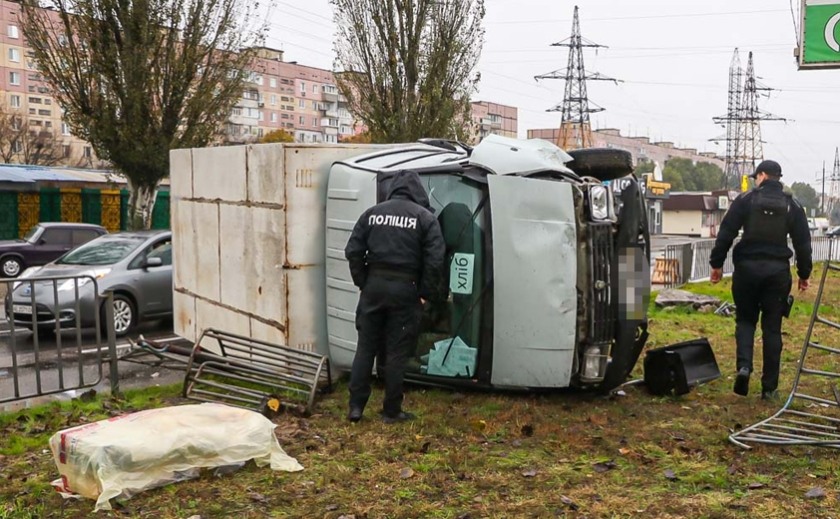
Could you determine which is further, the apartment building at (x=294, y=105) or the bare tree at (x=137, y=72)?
the apartment building at (x=294, y=105)

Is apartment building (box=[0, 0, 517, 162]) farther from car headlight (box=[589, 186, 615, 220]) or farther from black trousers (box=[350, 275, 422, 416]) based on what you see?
car headlight (box=[589, 186, 615, 220])

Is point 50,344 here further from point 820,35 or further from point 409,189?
point 820,35

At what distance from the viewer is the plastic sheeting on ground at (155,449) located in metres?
4.32

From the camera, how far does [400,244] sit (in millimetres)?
5688

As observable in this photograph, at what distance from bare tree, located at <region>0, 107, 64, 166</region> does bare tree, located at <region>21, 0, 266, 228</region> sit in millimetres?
26781

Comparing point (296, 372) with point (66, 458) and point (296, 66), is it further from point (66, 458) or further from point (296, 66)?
point (296, 66)

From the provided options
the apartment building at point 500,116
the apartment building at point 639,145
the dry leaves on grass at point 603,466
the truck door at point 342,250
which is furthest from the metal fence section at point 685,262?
the apartment building at point 500,116

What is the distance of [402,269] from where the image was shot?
5723 mm

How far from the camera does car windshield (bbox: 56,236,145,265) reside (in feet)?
37.3

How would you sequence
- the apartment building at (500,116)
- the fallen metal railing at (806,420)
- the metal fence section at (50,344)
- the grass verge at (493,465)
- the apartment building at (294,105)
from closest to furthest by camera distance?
the grass verge at (493,465) < the fallen metal railing at (806,420) < the metal fence section at (50,344) < the apartment building at (294,105) < the apartment building at (500,116)

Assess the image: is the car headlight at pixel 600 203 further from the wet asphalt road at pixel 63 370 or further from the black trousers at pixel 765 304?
the wet asphalt road at pixel 63 370

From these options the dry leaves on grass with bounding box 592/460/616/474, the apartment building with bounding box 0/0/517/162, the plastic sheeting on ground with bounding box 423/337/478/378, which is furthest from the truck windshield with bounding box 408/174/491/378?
the apartment building with bounding box 0/0/517/162

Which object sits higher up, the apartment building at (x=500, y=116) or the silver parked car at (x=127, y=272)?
the apartment building at (x=500, y=116)

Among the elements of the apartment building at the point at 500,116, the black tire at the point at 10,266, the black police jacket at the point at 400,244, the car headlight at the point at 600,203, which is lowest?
the black tire at the point at 10,266
